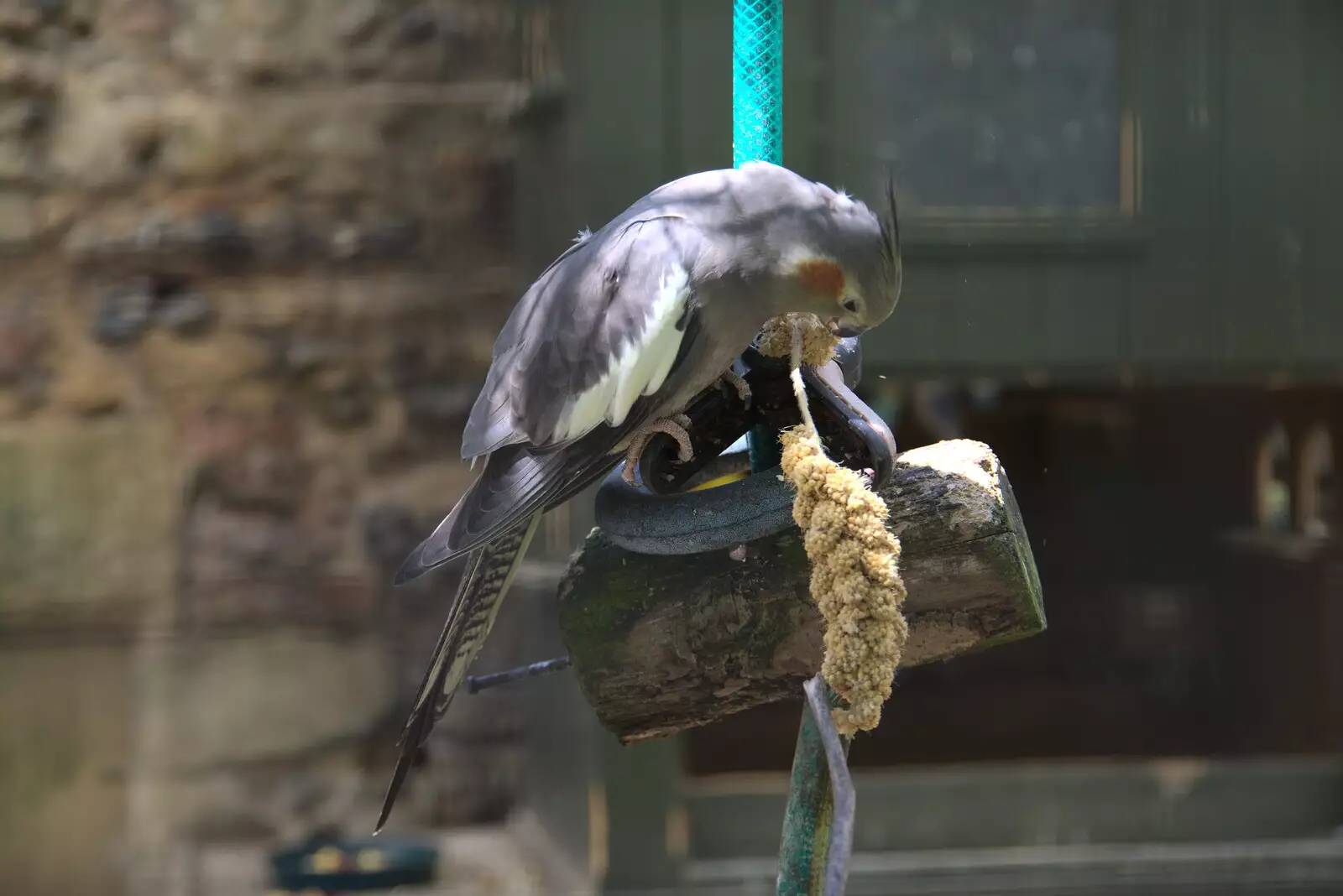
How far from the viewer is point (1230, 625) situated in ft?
11.7

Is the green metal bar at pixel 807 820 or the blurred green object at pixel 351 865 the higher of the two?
the green metal bar at pixel 807 820

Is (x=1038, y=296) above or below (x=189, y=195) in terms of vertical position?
below

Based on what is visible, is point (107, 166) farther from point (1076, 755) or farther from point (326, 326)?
point (1076, 755)

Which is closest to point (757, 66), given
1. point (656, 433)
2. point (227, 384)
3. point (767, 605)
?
point (656, 433)

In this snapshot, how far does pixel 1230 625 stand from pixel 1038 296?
1.24m

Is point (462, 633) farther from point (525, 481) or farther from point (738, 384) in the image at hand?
point (738, 384)

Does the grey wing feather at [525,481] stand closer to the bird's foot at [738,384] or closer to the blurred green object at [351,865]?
the bird's foot at [738,384]

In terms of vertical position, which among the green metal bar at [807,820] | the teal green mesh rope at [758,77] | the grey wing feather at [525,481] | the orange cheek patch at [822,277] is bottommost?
the green metal bar at [807,820]

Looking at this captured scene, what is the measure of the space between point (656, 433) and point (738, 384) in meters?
0.10

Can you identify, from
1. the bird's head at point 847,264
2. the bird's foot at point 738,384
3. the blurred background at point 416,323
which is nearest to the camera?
the bird's head at point 847,264

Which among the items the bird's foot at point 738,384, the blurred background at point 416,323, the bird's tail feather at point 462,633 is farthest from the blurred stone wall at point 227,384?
the bird's foot at point 738,384

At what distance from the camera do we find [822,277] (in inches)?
46.3

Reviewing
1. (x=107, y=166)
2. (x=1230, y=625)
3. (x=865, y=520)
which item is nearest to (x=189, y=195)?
(x=107, y=166)

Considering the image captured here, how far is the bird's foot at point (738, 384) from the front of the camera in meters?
1.27
